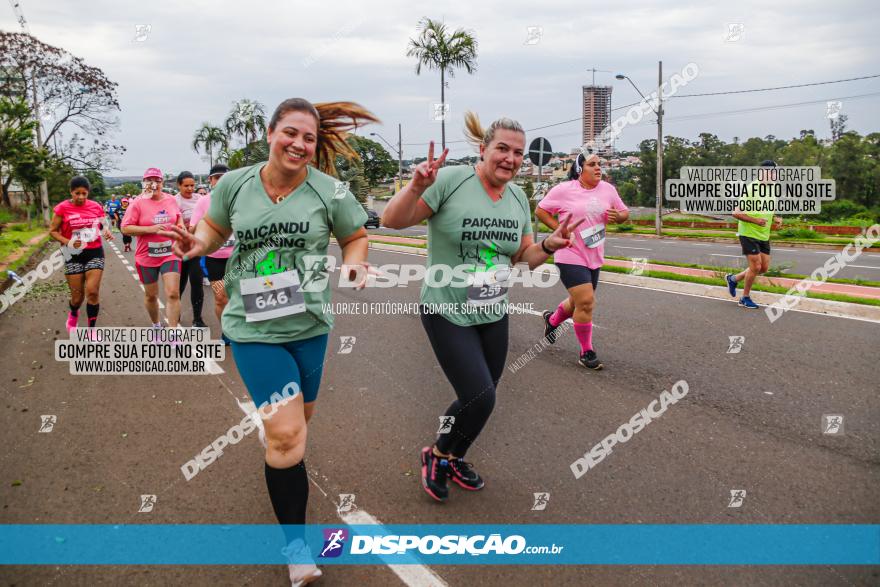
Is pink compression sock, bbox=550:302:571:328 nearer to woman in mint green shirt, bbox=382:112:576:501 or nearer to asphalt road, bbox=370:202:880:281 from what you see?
woman in mint green shirt, bbox=382:112:576:501

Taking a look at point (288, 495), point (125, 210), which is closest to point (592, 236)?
point (288, 495)

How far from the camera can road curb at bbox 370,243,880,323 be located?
8266mm

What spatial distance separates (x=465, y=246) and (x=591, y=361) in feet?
10.2

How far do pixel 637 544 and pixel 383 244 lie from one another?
21.4 metres

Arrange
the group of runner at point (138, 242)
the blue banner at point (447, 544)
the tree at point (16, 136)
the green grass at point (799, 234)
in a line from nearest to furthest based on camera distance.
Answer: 1. the blue banner at point (447, 544)
2. the group of runner at point (138, 242)
3. the tree at point (16, 136)
4. the green grass at point (799, 234)

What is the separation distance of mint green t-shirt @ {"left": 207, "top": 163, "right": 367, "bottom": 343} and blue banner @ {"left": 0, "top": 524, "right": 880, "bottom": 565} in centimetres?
100

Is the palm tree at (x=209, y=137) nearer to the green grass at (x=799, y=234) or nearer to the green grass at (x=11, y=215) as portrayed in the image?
the green grass at (x=11, y=215)

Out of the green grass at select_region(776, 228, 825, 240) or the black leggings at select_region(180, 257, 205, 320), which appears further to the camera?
the green grass at select_region(776, 228, 825, 240)

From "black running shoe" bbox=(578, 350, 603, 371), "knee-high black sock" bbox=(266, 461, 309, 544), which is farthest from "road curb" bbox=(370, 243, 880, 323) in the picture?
"knee-high black sock" bbox=(266, 461, 309, 544)

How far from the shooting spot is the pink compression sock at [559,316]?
22.7 ft

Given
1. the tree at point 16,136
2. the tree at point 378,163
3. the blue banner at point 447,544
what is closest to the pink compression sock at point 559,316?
the blue banner at point 447,544

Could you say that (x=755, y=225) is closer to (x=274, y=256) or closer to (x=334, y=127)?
(x=334, y=127)

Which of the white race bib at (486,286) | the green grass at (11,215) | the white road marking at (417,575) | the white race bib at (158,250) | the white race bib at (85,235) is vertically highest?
the green grass at (11,215)

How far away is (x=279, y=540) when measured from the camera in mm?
3221
